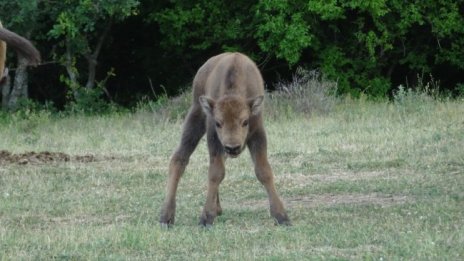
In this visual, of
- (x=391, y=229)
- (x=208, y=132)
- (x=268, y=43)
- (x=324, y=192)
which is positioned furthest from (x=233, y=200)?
(x=268, y=43)

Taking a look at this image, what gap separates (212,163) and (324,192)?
2519 mm

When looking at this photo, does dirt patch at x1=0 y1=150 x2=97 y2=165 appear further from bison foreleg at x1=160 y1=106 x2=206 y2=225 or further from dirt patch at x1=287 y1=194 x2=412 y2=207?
bison foreleg at x1=160 y1=106 x2=206 y2=225

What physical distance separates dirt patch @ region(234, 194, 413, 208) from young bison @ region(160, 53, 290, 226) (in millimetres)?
1064

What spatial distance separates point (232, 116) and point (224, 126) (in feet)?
0.44

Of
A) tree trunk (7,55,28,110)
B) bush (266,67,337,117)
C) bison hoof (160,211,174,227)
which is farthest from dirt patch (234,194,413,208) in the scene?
tree trunk (7,55,28,110)

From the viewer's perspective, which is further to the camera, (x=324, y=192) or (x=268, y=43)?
(x=268, y=43)

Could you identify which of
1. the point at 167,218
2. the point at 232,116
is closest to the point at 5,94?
the point at 167,218

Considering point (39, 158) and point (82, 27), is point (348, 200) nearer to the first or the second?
point (39, 158)

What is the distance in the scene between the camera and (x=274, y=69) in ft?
110

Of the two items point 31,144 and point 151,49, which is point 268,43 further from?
point 31,144

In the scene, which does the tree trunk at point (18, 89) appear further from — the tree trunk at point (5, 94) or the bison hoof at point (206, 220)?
the bison hoof at point (206, 220)

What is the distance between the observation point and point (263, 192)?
1323 cm

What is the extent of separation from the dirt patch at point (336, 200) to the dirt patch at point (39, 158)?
533 cm

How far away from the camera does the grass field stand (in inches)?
369
